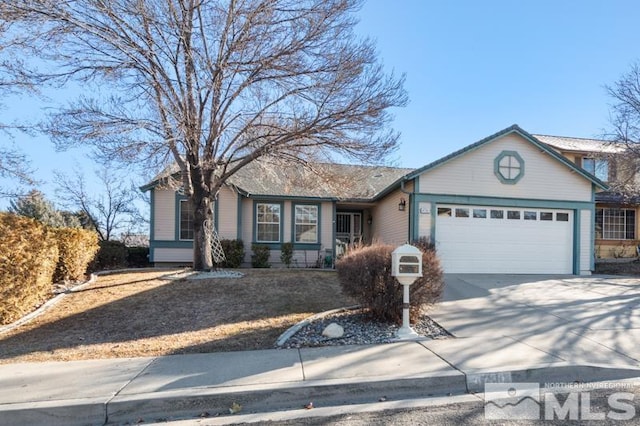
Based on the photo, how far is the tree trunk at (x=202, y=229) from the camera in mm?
12211

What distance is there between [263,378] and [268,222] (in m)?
12.7

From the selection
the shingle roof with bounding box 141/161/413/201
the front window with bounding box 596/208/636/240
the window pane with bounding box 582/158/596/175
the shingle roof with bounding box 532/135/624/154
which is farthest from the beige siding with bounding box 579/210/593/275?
the shingle roof with bounding box 141/161/413/201

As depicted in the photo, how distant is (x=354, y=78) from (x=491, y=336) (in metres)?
7.42

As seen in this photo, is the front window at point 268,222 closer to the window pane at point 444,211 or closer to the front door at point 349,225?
the front door at point 349,225

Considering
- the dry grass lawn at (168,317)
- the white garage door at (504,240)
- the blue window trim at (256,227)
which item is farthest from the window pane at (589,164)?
the dry grass lawn at (168,317)

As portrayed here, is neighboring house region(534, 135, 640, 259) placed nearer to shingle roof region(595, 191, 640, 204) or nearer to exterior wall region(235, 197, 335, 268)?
shingle roof region(595, 191, 640, 204)

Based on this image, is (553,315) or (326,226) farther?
(326,226)

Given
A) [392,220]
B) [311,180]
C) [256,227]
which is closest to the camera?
[311,180]

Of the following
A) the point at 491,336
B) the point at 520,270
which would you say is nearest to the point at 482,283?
the point at 520,270

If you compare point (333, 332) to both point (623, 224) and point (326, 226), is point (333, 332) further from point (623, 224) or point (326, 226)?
point (623, 224)

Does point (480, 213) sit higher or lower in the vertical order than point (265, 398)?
higher

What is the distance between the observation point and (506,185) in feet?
46.3

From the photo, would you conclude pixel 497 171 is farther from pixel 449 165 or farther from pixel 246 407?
pixel 246 407

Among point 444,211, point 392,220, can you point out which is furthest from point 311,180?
point 444,211
